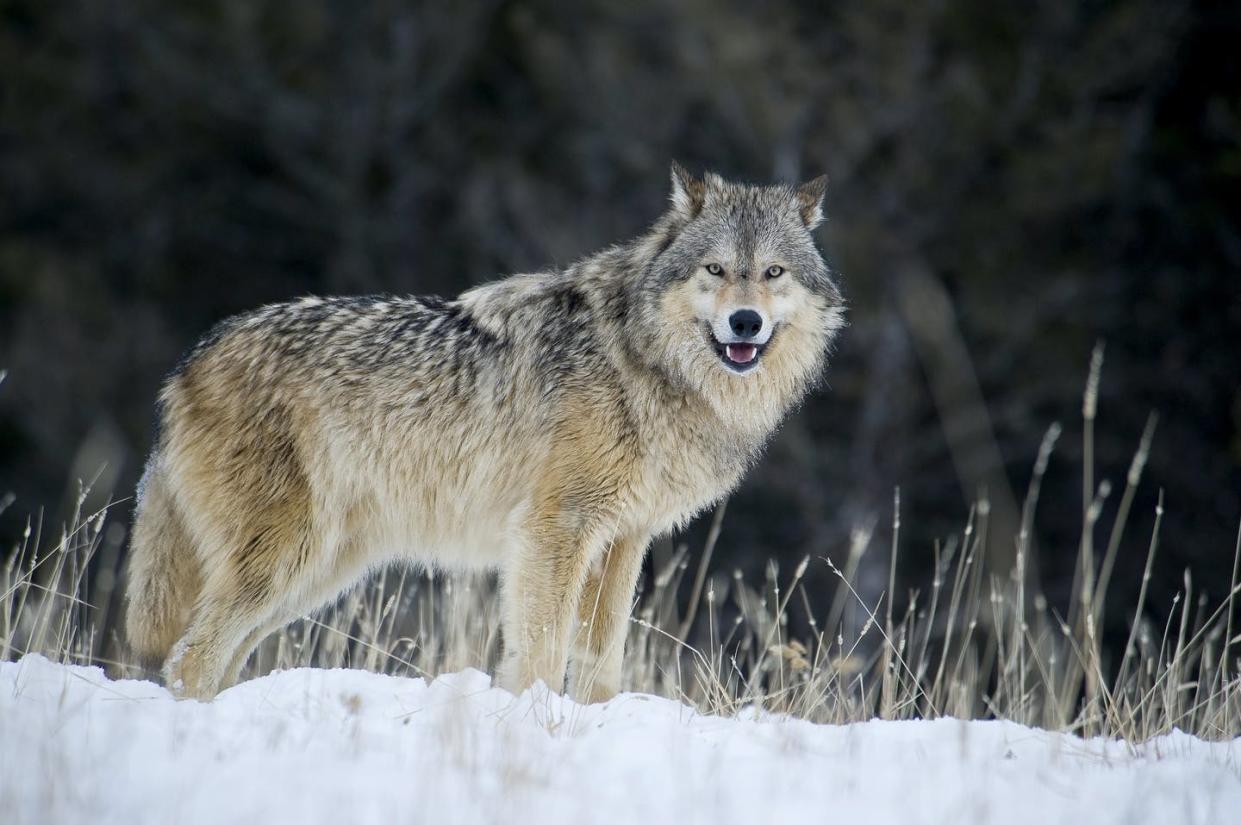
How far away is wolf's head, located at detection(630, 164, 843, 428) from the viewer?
14.7 feet

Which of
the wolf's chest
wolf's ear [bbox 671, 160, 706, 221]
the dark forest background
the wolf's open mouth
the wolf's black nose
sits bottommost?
the wolf's chest

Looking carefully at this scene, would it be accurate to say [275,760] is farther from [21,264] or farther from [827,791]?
[21,264]

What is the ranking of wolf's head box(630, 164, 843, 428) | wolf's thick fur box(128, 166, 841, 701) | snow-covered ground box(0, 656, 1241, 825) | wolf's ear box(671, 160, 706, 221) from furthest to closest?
wolf's ear box(671, 160, 706, 221) → wolf's head box(630, 164, 843, 428) → wolf's thick fur box(128, 166, 841, 701) → snow-covered ground box(0, 656, 1241, 825)

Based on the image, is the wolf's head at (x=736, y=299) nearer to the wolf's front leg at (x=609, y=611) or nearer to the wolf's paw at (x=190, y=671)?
the wolf's front leg at (x=609, y=611)

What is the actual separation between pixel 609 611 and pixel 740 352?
104cm

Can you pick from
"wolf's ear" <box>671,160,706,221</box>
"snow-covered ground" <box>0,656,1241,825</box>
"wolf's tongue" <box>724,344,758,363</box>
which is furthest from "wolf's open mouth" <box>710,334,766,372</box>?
"snow-covered ground" <box>0,656,1241,825</box>

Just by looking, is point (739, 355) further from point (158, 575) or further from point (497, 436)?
point (158, 575)

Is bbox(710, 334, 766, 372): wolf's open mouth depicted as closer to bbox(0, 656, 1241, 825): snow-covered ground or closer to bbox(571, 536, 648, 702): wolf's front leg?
bbox(571, 536, 648, 702): wolf's front leg

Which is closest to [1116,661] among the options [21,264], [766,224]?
[766,224]

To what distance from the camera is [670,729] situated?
10.8 feet

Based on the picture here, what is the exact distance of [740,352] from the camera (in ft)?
14.6

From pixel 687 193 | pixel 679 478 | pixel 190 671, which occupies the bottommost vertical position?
pixel 190 671

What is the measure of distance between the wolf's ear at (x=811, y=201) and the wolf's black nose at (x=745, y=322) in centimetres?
65

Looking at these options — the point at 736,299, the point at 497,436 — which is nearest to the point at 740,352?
the point at 736,299
